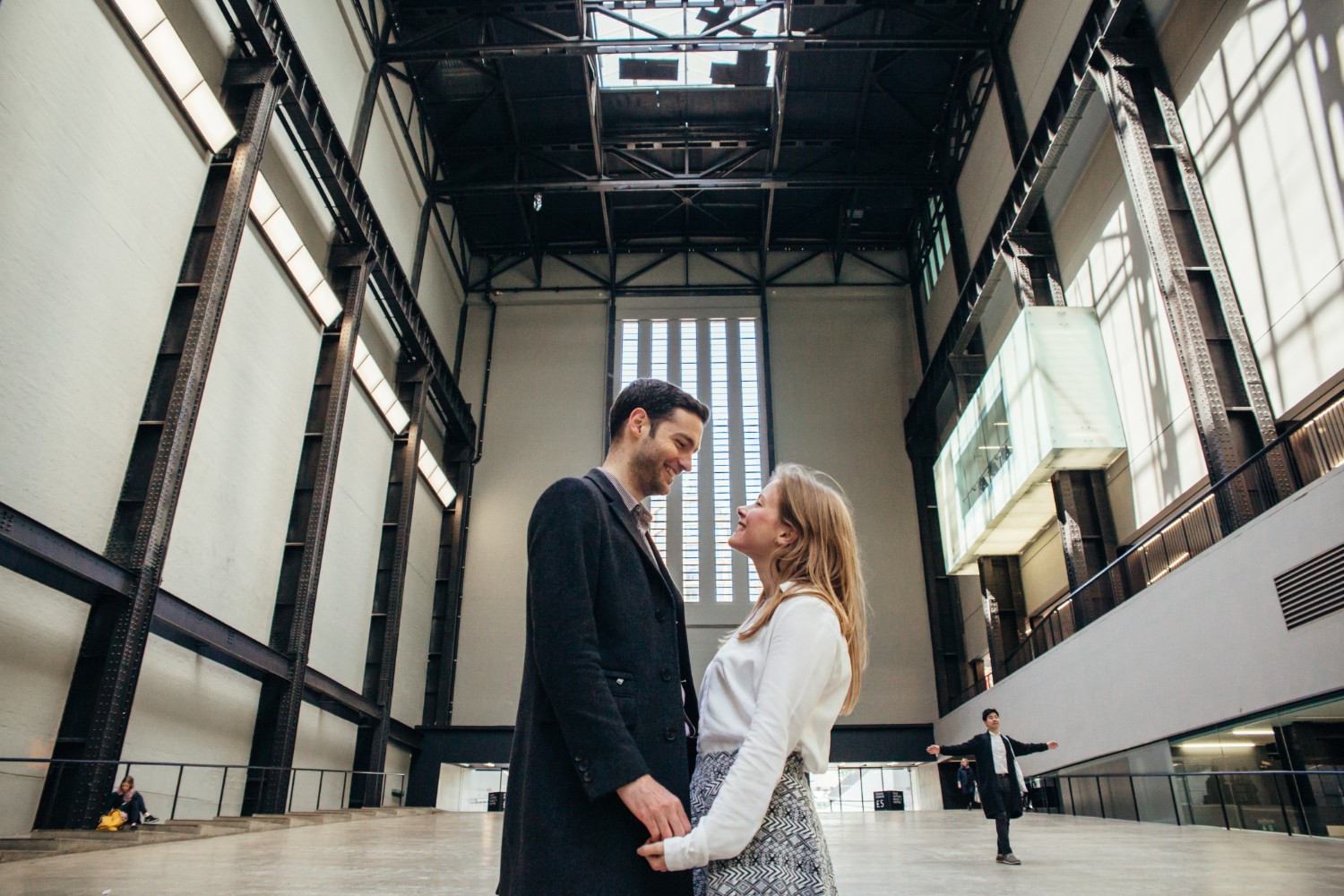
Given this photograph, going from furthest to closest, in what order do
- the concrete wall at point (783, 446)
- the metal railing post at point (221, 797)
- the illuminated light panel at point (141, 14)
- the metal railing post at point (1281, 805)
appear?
the concrete wall at point (783, 446), the metal railing post at point (221, 797), the illuminated light panel at point (141, 14), the metal railing post at point (1281, 805)

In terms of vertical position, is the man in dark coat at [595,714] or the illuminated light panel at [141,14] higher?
the illuminated light panel at [141,14]

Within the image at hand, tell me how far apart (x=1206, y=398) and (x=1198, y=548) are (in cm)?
285

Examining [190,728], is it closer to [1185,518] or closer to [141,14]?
[141,14]

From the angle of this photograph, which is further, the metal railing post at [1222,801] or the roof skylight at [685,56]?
the roof skylight at [685,56]

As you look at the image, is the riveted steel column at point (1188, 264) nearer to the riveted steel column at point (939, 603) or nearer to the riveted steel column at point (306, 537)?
the riveted steel column at point (939, 603)

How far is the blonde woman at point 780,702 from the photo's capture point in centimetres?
235

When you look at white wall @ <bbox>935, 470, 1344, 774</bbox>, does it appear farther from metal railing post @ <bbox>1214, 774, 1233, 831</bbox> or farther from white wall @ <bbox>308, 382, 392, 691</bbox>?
white wall @ <bbox>308, 382, 392, 691</bbox>

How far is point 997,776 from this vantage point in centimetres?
1056

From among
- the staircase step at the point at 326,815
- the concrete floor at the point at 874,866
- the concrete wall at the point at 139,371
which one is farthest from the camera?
the staircase step at the point at 326,815

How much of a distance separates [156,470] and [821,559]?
16302mm

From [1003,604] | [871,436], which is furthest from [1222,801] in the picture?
[871,436]

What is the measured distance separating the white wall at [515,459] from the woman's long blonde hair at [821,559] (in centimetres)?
3141

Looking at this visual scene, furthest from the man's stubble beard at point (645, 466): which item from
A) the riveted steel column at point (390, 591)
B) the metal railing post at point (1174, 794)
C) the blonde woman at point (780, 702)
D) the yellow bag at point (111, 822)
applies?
the riveted steel column at point (390, 591)

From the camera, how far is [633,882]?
2.44 m
